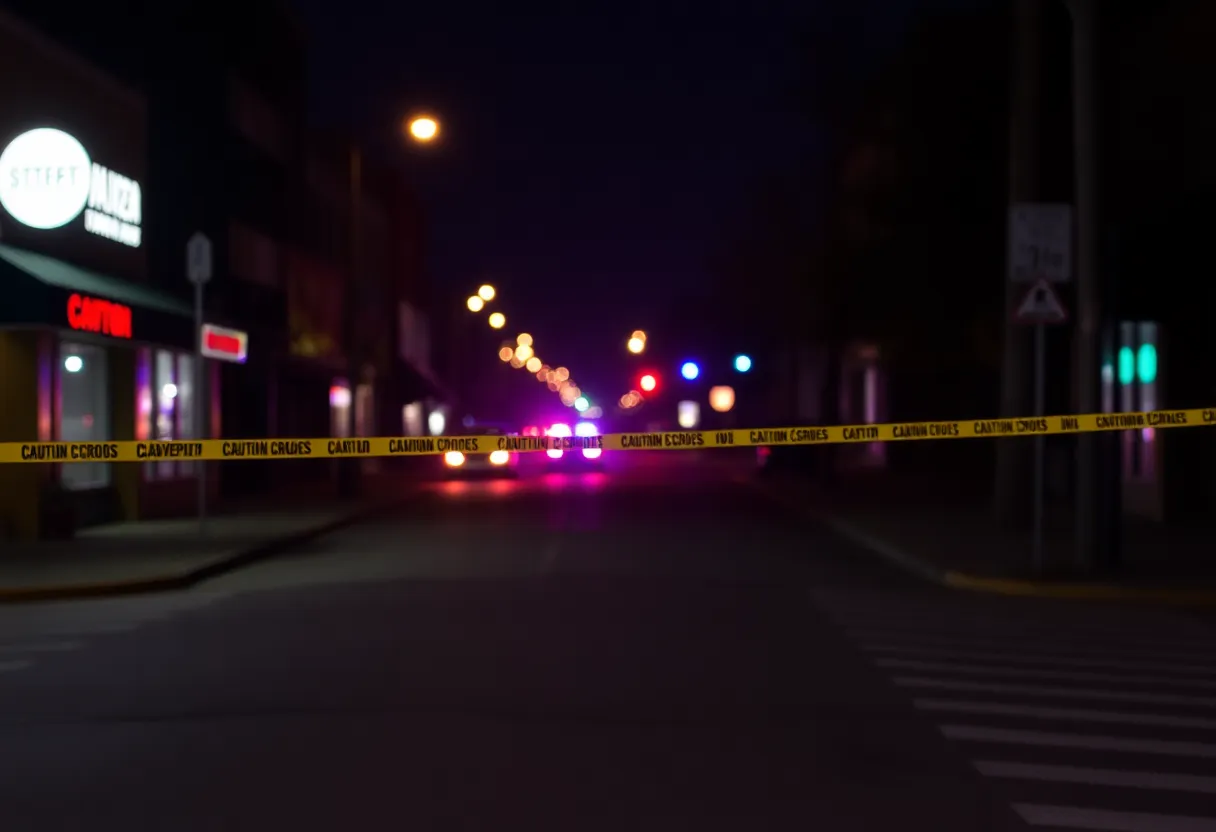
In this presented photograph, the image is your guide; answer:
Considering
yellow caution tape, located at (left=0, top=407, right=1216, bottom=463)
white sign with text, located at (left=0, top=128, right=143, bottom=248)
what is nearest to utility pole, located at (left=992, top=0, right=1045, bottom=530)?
yellow caution tape, located at (left=0, top=407, right=1216, bottom=463)

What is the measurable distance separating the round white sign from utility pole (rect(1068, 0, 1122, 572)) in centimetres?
1306

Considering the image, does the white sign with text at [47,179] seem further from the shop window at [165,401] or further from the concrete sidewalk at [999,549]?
the concrete sidewalk at [999,549]

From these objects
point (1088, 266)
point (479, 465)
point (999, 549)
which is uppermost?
point (1088, 266)

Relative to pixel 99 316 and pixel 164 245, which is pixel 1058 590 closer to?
pixel 99 316

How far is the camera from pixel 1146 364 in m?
25.6

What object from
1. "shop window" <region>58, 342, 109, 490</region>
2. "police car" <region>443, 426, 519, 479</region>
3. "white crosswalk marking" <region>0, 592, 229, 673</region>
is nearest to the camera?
"white crosswalk marking" <region>0, 592, 229, 673</region>

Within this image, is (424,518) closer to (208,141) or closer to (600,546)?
(600,546)

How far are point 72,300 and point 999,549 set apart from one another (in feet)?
39.8

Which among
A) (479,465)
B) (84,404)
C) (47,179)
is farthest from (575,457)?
(47,179)

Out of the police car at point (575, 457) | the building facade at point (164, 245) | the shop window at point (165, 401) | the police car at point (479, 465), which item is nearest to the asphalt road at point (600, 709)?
→ the building facade at point (164, 245)

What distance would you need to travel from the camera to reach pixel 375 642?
11742 mm

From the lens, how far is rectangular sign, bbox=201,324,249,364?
25.7 m

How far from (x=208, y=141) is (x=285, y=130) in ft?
21.8

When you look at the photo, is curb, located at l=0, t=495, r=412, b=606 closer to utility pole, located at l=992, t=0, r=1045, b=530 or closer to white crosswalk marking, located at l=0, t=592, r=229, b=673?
white crosswalk marking, located at l=0, t=592, r=229, b=673
